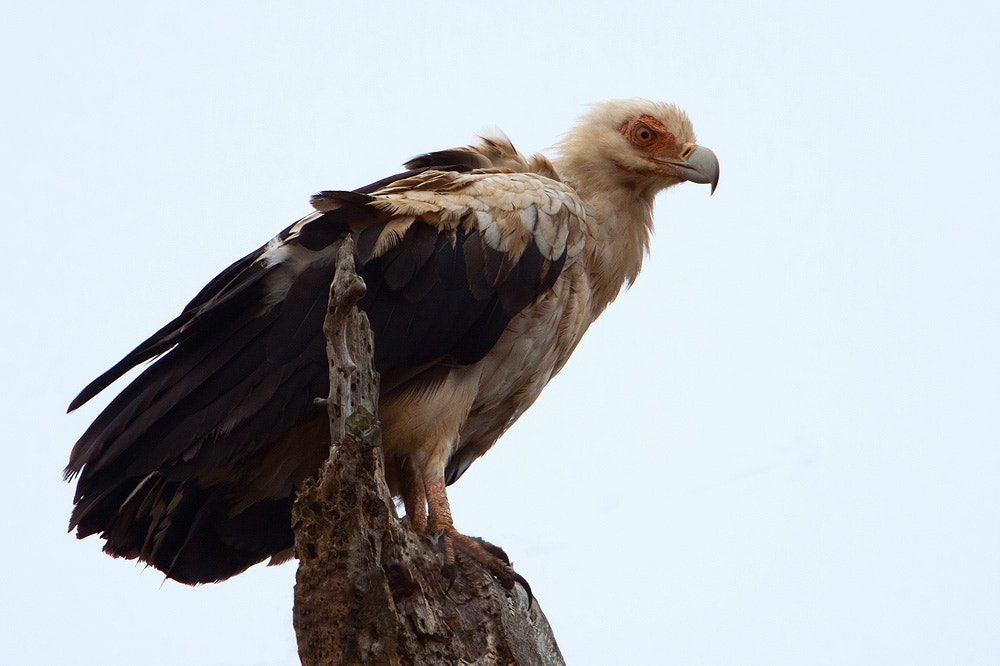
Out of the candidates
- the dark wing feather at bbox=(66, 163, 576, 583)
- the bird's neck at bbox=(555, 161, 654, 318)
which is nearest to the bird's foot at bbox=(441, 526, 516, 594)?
the dark wing feather at bbox=(66, 163, 576, 583)

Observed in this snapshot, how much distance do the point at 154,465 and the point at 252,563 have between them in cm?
130

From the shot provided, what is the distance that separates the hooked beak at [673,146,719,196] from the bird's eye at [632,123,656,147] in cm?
20

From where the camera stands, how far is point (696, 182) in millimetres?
6652

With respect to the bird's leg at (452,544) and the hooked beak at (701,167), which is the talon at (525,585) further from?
the hooked beak at (701,167)

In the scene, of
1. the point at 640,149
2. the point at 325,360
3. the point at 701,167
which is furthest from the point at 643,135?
the point at 325,360

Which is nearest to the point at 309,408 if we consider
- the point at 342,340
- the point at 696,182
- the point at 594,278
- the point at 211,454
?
the point at 211,454

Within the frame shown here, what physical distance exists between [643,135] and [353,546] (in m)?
3.56

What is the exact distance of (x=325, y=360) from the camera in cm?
496

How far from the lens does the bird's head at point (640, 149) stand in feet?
21.4

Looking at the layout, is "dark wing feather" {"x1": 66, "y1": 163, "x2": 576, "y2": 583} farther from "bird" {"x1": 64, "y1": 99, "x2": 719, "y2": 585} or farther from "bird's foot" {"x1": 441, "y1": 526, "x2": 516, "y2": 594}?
"bird's foot" {"x1": 441, "y1": 526, "x2": 516, "y2": 594}

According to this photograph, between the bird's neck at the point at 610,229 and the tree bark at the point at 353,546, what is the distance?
2.37 metres

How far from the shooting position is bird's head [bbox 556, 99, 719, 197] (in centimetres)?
653

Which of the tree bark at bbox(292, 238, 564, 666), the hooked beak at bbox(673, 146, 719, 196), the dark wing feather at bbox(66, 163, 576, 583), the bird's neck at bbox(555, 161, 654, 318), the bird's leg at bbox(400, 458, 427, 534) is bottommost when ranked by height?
the tree bark at bbox(292, 238, 564, 666)

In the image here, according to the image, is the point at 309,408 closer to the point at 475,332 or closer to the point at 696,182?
the point at 475,332
